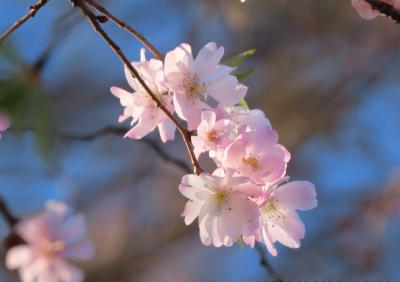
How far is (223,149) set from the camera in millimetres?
695

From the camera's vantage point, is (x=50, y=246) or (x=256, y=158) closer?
(x=256, y=158)

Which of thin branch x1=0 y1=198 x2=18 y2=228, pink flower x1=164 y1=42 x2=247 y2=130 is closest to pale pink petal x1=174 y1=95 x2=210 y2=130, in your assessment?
pink flower x1=164 y1=42 x2=247 y2=130

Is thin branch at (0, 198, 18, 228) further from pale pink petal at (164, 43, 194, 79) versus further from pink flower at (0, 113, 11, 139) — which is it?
pale pink petal at (164, 43, 194, 79)

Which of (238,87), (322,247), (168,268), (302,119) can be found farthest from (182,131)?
(168,268)

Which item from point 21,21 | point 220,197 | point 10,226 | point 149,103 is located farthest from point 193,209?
point 10,226

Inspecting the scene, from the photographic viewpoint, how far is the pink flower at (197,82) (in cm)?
72

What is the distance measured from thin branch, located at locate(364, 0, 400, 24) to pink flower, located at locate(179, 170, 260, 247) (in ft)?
0.74

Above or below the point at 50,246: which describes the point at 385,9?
above

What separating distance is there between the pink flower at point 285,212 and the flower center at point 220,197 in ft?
0.19

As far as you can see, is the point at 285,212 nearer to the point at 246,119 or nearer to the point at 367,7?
the point at 246,119

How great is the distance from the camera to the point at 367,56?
316cm

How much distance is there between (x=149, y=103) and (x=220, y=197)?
0.49 ft

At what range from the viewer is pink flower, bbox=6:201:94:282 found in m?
1.04

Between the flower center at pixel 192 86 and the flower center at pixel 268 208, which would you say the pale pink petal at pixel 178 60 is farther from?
the flower center at pixel 268 208
